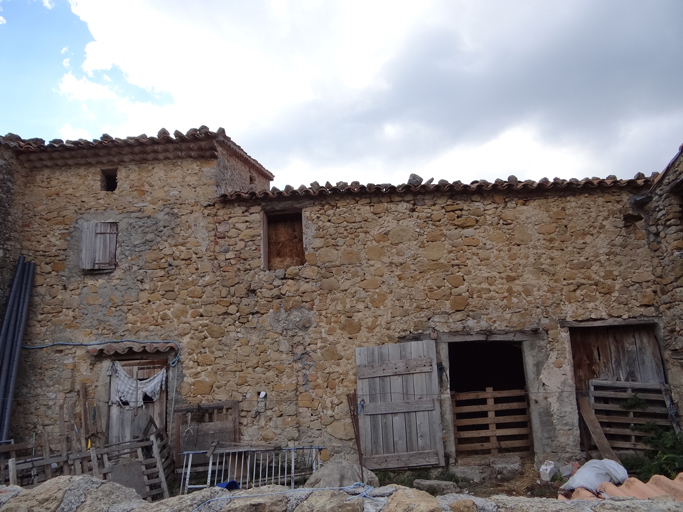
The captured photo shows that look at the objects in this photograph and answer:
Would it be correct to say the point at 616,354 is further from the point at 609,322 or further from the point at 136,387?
the point at 136,387

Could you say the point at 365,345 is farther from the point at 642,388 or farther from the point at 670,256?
the point at 670,256

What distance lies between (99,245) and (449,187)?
591 centimetres

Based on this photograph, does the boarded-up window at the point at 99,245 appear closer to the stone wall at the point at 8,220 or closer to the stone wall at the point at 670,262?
the stone wall at the point at 8,220

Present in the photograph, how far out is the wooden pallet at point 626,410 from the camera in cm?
671

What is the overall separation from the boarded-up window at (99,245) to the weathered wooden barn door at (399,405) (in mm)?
4516

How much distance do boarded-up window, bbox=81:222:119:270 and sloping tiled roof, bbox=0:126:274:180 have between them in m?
1.15

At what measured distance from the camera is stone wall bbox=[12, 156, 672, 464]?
7039 millimetres

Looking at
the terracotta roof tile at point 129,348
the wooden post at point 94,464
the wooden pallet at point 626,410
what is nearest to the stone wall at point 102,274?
the terracotta roof tile at point 129,348

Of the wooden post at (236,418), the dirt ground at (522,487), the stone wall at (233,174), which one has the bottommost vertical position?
the dirt ground at (522,487)

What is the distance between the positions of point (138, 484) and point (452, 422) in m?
4.57

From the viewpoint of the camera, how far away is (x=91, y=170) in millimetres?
8031

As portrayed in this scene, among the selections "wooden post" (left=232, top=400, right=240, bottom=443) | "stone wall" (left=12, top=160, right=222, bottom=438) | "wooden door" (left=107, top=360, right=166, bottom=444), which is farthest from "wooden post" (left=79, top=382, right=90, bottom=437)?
"wooden post" (left=232, top=400, right=240, bottom=443)

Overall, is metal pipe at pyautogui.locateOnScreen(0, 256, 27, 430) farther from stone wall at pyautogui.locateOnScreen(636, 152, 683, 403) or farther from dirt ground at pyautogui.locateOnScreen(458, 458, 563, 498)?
stone wall at pyautogui.locateOnScreen(636, 152, 683, 403)

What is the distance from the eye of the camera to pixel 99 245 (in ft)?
25.4
